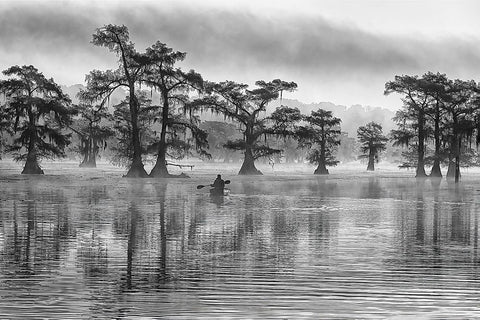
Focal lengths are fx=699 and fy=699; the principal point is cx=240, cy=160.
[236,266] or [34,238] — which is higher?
[34,238]

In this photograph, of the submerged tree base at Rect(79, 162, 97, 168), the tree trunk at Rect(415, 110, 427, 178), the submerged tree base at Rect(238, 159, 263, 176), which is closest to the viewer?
the tree trunk at Rect(415, 110, 427, 178)

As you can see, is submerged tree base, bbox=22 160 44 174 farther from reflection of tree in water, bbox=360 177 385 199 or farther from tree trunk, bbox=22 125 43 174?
reflection of tree in water, bbox=360 177 385 199

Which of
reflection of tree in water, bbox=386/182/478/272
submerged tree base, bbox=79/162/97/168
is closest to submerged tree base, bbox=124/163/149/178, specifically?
reflection of tree in water, bbox=386/182/478/272

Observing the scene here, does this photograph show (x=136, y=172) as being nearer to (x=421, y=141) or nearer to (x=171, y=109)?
(x=171, y=109)

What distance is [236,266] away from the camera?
1272 centimetres

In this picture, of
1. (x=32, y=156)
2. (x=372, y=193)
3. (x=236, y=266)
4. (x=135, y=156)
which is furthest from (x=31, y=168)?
(x=236, y=266)

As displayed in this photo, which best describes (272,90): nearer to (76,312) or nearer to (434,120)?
(434,120)

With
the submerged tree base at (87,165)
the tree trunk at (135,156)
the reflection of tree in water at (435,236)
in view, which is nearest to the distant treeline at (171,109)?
the tree trunk at (135,156)

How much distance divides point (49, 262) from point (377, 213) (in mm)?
15563

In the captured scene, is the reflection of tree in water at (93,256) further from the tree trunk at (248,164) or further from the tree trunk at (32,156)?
the tree trunk at (248,164)

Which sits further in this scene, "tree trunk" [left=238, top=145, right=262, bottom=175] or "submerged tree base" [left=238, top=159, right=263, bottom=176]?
"tree trunk" [left=238, top=145, right=262, bottom=175]

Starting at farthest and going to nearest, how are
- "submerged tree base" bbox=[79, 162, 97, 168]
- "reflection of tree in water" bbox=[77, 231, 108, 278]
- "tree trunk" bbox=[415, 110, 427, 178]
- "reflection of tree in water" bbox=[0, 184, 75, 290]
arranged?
"submerged tree base" bbox=[79, 162, 97, 168], "tree trunk" bbox=[415, 110, 427, 178], "reflection of tree in water" bbox=[0, 184, 75, 290], "reflection of tree in water" bbox=[77, 231, 108, 278]

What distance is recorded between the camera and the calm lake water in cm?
915

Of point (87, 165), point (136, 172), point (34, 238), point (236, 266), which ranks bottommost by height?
point (236, 266)
